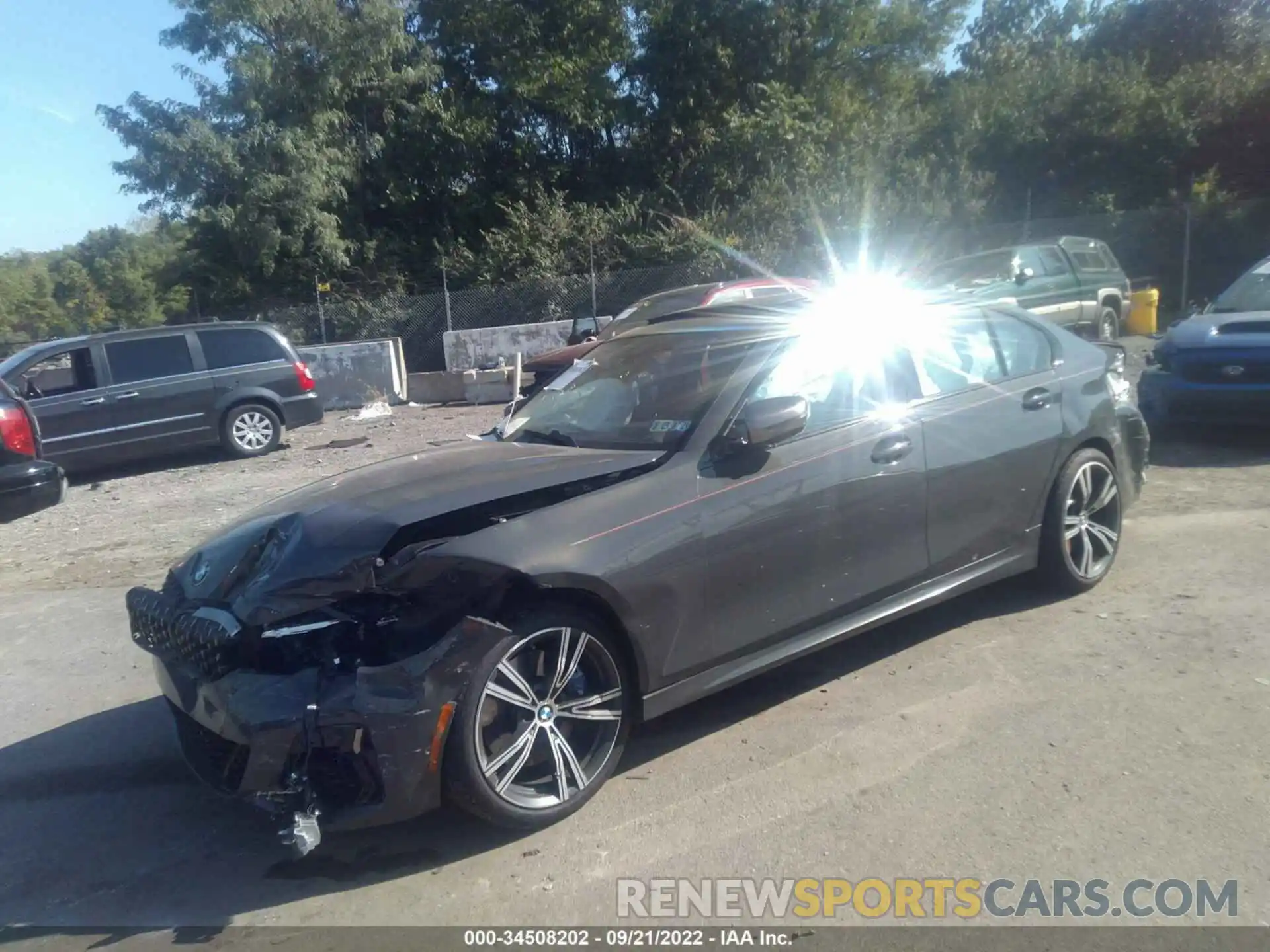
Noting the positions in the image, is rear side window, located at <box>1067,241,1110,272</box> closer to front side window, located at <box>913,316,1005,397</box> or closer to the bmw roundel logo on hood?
front side window, located at <box>913,316,1005,397</box>

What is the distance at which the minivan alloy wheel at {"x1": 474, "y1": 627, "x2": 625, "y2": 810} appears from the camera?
12.1ft

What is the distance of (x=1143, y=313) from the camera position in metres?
20.0

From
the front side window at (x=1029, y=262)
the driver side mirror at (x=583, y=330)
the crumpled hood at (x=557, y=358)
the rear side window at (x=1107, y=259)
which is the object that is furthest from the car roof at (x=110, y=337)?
the rear side window at (x=1107, y=259)

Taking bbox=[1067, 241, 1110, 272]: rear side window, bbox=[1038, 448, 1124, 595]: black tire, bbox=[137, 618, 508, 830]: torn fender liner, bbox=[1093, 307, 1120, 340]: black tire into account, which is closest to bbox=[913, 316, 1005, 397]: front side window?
bbox=[1038, 448, 1124, 595]: black tire

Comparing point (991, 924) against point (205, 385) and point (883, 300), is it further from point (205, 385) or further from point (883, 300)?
point (205, 385)

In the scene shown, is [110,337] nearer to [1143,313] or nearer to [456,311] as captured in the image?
[456,311]

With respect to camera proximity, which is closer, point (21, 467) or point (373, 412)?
point (21, 467)

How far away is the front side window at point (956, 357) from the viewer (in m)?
5.21

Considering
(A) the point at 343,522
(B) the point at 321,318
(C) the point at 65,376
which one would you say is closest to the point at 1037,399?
(A) the point at 343,522

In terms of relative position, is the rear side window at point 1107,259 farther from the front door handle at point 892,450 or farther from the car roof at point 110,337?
the front door handle at point 892,450

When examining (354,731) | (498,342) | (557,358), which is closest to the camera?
(354,731)

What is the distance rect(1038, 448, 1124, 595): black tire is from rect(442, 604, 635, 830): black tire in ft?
8.57

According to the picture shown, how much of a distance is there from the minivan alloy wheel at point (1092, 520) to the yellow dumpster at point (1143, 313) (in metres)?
15.6

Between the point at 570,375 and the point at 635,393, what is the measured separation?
69 centimetres
